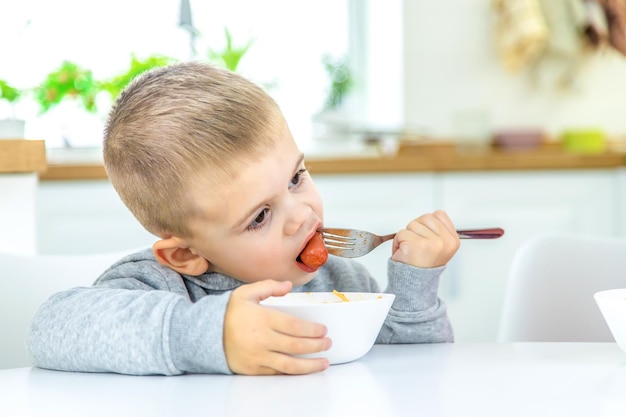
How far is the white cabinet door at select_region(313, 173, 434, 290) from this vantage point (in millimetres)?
2861

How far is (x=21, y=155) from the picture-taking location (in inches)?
64.9

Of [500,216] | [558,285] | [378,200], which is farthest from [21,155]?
[500,216]

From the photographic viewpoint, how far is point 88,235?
2783 millimetres

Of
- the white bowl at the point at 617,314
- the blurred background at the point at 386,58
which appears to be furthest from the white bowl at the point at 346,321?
the blurred background at the point at 386,58

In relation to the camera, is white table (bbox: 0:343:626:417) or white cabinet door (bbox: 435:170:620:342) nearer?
white table (bbox: 0:343:626:417)

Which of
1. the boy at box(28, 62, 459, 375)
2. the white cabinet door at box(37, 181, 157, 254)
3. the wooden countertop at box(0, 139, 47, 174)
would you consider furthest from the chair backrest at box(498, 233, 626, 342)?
the white cabinet door at box(37, 181, 157, 254)

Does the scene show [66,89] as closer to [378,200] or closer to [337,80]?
[337,80]

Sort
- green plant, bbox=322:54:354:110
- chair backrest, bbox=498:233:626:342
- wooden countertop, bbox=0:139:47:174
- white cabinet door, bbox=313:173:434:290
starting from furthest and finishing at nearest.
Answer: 1. green plant, bbox=322:54:354:110
2. white cabinet door, bbox=313:173:434:290
3. wooden countertop, bbox=0:139:47:174
4. chair backrest, bbox=498:233:626:342

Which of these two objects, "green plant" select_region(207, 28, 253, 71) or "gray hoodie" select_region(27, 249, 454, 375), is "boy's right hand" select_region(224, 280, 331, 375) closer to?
"gray hoodie" select_region(27, 249, 454, 375)

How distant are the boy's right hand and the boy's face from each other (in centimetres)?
27

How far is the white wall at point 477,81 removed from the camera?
3.50 m

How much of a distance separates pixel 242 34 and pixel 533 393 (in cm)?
312

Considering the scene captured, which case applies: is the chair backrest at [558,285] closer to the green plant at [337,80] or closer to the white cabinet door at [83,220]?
the white cabinet door at [83,220]

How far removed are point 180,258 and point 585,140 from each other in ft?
8.26
